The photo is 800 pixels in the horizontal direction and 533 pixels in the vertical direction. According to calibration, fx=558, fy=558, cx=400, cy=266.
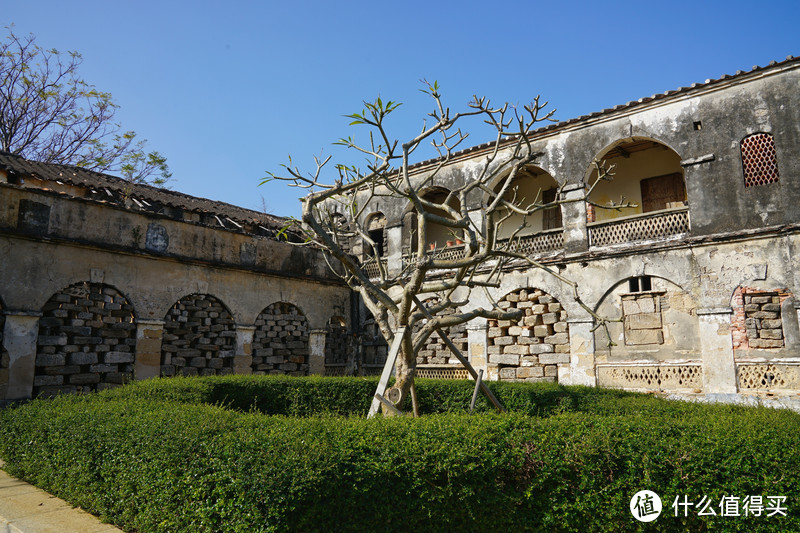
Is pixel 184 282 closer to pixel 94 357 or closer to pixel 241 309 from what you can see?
pixel 241 309

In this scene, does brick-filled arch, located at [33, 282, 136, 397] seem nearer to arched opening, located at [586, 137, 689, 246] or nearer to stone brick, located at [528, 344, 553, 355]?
stone brick, located at [528, 344, 553, 355]

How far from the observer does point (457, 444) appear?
455cm

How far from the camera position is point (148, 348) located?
12297mm

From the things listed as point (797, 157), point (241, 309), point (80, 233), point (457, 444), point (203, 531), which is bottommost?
point (203, 531)

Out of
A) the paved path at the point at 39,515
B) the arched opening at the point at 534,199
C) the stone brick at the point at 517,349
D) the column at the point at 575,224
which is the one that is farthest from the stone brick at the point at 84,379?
the arched opening at the point at 534,199

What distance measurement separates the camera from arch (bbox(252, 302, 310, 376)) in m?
14.9

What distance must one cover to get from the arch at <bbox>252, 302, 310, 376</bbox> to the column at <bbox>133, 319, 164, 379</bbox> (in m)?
2.75

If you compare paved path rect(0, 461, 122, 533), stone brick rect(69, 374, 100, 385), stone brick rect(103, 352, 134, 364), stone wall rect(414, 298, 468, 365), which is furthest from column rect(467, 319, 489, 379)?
paved path rect(0, 461, 122, 533)

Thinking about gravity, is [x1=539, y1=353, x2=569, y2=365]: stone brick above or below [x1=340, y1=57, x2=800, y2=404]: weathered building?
below

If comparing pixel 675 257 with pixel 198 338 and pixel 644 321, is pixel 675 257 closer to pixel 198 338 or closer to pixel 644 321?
pixel 644 321

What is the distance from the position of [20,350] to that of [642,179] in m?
15.7

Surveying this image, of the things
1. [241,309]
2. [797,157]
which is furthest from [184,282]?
[797,157]

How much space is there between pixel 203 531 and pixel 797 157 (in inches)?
517

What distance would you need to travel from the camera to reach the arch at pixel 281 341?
1491 cm
